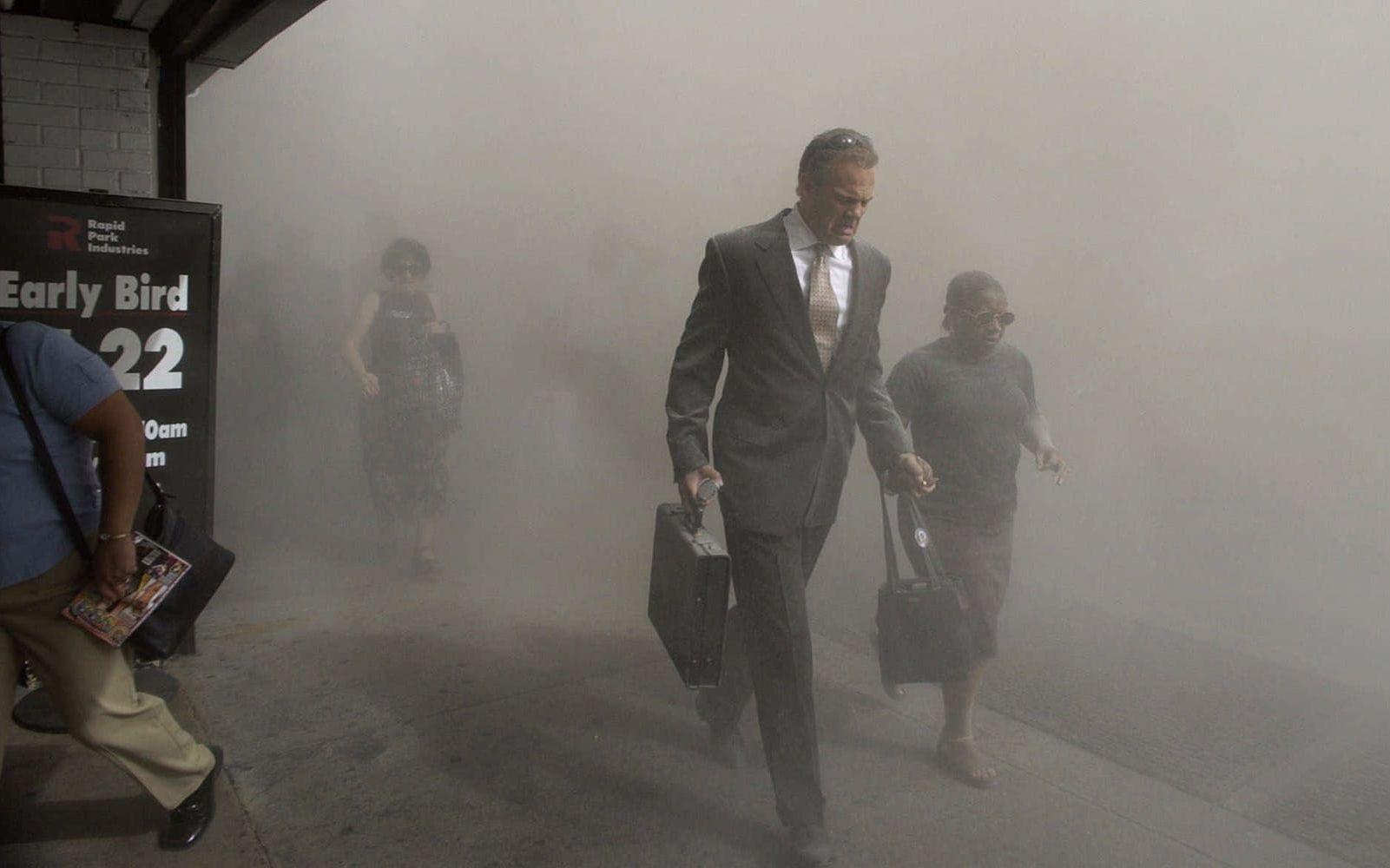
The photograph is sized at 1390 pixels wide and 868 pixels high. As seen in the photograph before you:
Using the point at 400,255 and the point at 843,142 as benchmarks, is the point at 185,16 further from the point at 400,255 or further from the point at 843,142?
the point at 843,142

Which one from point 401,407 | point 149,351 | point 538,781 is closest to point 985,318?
point 538,781

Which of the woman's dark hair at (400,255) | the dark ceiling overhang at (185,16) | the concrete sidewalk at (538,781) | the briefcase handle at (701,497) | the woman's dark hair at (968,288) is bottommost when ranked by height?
the concrete sidewalk at (538,781)

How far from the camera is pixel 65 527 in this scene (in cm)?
203

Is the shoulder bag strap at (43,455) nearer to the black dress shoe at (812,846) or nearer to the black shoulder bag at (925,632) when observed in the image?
the black dress shoe at (812,846)

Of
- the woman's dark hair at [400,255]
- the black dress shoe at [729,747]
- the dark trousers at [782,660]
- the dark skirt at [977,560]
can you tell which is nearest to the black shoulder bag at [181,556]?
the dark trousers at [782,660]

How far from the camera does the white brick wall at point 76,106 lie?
10.8 ft

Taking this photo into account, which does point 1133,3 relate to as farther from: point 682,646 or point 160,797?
point 160,797

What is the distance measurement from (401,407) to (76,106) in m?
1.83

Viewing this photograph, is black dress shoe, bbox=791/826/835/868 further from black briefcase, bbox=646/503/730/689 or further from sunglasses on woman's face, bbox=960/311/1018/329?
sunglasses on woman's face, bbox=960/311/1018/329

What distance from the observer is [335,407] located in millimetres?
7062

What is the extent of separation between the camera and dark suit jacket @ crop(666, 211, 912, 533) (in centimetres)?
242

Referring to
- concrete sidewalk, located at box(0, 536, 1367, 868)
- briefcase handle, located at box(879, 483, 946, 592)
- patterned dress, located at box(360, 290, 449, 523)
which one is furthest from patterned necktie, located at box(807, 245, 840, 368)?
patterned dress, located at box(360, 290, 449, 523)

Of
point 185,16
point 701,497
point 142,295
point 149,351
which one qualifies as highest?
point 185,16

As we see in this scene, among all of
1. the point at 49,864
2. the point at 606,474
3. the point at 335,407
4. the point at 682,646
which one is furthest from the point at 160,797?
the point at 335,407
